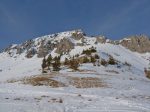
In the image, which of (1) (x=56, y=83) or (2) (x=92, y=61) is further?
(2) (x=92, y=61)

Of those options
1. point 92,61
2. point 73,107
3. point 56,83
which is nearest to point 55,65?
point 92,61

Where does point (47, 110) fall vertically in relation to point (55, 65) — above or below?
below

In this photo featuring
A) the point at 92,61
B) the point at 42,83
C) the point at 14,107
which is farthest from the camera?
the point at 92,61

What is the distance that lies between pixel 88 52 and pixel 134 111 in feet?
437

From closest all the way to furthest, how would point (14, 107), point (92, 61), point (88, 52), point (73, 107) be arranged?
1. point (14, 107)
2. point (73, 107)
3. point (92, 61)
4. point (88, 52)

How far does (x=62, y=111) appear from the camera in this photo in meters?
24.5

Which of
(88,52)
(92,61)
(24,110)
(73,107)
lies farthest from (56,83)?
(88,52)

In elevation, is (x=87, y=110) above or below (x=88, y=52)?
below

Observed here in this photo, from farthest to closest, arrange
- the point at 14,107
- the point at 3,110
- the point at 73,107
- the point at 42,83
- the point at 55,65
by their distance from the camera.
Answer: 1. the point at 55,65
2. the point at 42,83
3. the point at 73,107
4. the point at 14,107
5. the point at 3,110

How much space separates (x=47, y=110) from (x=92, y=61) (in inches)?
4054

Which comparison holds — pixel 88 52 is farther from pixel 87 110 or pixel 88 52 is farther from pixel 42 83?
pixel 87 110

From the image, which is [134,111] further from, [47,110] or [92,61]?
[92,61]

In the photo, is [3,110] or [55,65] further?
[55,65]

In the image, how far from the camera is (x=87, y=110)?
26.0 m
